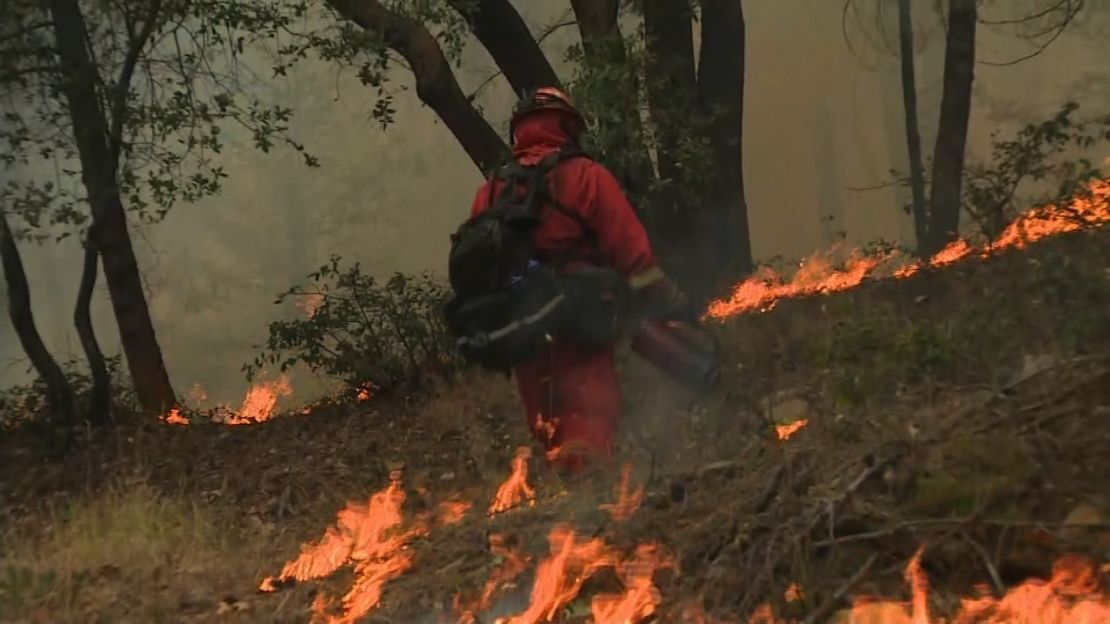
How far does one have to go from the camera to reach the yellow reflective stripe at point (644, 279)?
14.0ft

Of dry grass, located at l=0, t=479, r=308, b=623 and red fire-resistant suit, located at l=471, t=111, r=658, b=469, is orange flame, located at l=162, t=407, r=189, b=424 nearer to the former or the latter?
dry grass, located at l=0, t=479, r=308, b=623

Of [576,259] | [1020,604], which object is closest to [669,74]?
[576,259]

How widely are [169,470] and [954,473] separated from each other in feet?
18.5

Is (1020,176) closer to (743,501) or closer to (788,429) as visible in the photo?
(788,429)

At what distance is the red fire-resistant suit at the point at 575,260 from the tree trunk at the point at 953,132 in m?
6.04

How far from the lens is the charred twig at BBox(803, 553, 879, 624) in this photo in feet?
9.78

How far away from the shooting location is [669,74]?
26.3ft

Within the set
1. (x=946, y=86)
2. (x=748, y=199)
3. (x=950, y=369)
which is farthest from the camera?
(x=748, y=199)

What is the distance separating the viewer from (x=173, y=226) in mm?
13422

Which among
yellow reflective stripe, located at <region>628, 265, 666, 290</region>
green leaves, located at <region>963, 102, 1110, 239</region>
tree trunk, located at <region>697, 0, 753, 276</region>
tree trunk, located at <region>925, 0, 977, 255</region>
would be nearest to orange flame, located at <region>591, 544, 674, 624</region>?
yellow reflective stripe, located at <region>628, 265, 666, 290</region>

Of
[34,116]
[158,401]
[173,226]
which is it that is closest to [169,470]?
[158,401]

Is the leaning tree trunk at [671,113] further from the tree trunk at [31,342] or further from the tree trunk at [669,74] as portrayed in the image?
the tree trunk at [31,342]

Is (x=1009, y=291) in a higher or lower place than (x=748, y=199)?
lower

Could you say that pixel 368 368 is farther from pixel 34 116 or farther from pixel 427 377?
pixel 34 116
